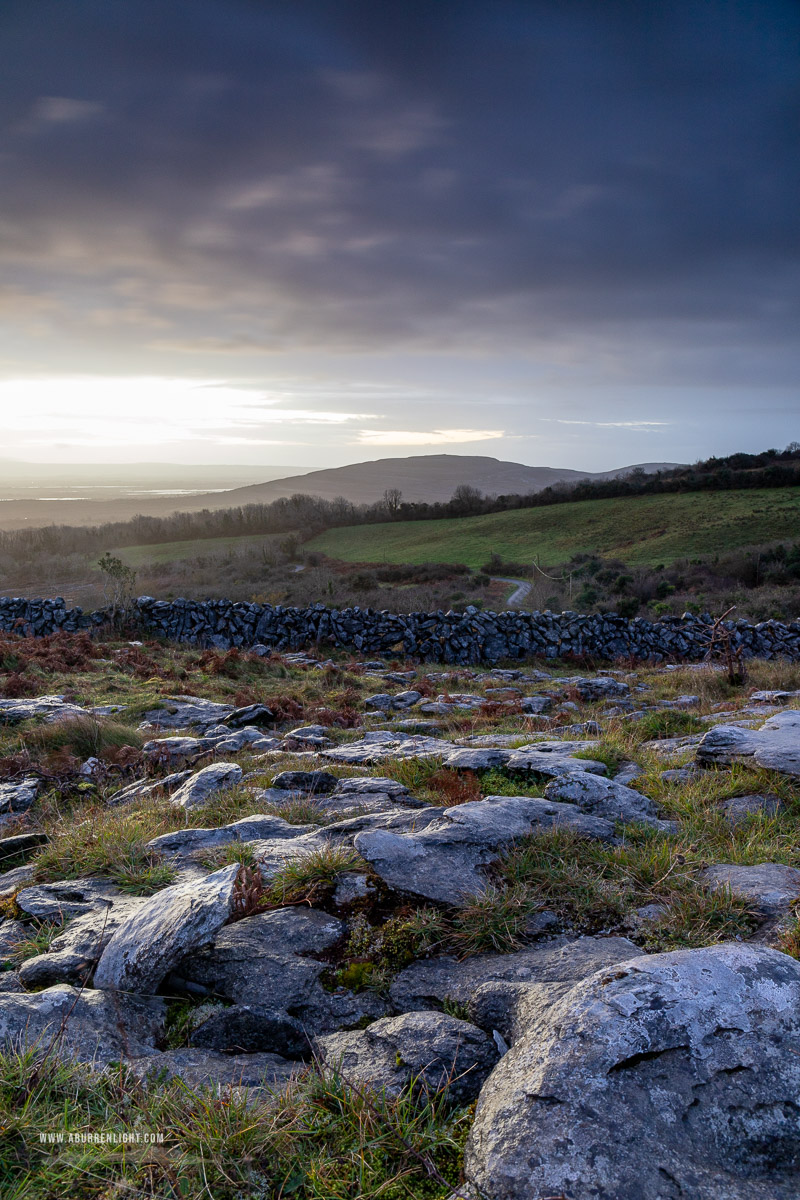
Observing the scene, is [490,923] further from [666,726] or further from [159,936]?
[666,726]

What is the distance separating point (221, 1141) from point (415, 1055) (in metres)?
0.85

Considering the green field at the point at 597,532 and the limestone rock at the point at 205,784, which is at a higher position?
the green field at the point at 597,532

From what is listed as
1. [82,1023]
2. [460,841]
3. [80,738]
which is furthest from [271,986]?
[80,738]

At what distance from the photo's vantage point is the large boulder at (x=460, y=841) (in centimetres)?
403

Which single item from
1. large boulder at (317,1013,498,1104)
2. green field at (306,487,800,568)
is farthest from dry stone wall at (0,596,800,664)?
green field at (306,487,800,568)

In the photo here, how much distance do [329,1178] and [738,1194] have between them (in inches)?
51.9

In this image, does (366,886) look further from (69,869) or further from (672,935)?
(69,869)

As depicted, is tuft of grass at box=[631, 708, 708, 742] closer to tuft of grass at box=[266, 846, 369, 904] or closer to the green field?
tuft of grass at box=[266, 846, 369, 904]

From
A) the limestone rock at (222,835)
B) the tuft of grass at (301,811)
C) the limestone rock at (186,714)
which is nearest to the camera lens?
the limestone rock at (222,835)

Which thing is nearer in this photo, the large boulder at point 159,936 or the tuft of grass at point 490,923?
the large boulder at point 159,936

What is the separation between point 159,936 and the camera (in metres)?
3.29

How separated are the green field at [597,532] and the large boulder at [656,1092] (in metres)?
36.6

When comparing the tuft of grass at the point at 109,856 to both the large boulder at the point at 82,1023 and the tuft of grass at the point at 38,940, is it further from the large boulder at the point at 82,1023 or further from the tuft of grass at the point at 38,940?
the large boulder at the point at 82,1023

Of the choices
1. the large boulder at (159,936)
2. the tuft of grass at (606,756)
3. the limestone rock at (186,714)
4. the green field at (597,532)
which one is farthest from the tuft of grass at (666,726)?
the green field at (597,532)
